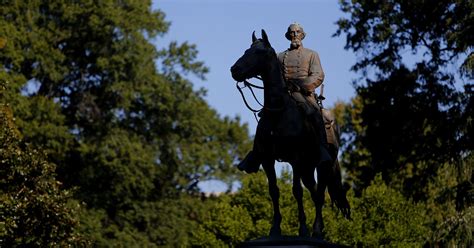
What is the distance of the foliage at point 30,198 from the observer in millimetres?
35312

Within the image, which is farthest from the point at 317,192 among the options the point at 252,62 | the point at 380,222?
the point at 380,222

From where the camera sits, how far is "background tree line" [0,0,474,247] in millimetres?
37312

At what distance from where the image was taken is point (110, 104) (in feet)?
175

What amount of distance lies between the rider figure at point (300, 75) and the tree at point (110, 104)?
29230 millimetres

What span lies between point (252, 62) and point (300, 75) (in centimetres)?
137

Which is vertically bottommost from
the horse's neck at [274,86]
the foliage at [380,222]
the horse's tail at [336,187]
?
the horse's tail at [336,187]

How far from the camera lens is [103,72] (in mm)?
52375

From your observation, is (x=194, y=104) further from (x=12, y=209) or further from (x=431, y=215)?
(x=12, y=209)

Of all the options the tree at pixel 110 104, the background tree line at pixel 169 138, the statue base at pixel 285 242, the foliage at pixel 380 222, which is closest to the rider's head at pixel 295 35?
the statue base at pixel 285 242

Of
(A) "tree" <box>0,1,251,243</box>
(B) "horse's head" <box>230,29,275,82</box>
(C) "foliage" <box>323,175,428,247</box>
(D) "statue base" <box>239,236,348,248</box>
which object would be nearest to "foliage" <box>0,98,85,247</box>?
(C) "foliage" <box>323,175,428,247</box>

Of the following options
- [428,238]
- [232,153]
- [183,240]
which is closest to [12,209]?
[428,238]

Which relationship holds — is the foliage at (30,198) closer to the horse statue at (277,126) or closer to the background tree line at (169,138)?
the background tree line at (169,138)

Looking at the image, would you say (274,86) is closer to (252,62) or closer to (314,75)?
(252,62)

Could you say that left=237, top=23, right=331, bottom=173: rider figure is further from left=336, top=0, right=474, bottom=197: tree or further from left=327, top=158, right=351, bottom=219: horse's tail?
left=336, top=0, right=474, bottom=197: tree
